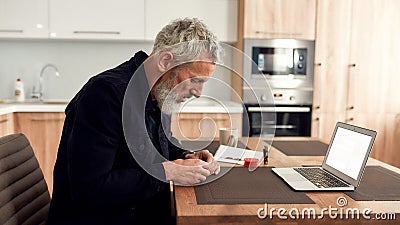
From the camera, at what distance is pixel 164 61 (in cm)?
143

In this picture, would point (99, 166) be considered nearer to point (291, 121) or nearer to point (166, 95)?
Result: point (166, 95)

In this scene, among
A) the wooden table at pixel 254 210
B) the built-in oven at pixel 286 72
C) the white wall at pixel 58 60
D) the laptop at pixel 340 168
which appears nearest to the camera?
the wooden table at pixel 254 210

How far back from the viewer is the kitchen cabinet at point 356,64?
3.79 meters

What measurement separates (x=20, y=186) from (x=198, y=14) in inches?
102

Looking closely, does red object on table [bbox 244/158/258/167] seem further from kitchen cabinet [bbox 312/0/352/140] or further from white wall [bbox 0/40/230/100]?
white wall [bbox 0/40/230/100]

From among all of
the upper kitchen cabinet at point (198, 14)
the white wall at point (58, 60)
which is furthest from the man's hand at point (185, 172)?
the white wall at point (58, 60)

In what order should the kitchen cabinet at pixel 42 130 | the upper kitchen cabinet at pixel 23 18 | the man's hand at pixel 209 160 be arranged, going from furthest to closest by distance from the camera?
the upper kitchen cabinet at pixel 23 18
the kitchen cabinet at pixel 42 130
the man's hand at pixel 209 160

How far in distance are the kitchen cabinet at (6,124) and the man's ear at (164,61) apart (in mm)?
2157

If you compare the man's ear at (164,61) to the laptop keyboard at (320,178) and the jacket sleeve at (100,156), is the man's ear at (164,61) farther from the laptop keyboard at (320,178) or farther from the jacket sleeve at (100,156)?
the laptop keyboard at (320,178)

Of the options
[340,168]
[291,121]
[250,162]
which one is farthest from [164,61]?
[291,121]

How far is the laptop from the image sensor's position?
4.56 ft

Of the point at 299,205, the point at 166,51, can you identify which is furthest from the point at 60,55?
the point at 299,205

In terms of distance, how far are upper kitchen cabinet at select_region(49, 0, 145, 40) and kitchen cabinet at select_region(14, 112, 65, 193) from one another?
2.19 feet

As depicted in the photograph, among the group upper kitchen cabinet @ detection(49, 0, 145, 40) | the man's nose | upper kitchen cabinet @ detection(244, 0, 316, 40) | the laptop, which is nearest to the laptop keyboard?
the laptop
